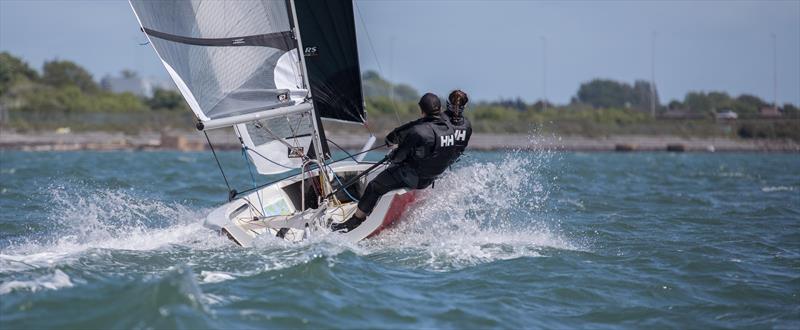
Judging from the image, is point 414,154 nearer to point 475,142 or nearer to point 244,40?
point 244,40

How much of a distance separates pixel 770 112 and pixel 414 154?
56672 millimetres

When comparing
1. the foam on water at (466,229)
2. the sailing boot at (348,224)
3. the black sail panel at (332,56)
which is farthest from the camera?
the black sail panel at (332,56)

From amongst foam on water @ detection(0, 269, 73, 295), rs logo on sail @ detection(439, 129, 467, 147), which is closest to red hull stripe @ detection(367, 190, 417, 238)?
rs logo on sail @ detection(439, 129, 467, 147)

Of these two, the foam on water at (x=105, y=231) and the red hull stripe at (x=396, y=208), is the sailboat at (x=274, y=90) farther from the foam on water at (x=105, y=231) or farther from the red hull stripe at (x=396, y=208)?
the foam on water at (x=105, y=231)

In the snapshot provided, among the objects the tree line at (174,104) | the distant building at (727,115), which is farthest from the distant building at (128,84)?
the distant building at (727,115)

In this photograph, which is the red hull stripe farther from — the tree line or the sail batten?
the tree line

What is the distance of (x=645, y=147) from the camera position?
54.2 meters

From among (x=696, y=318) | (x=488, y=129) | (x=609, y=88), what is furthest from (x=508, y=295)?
(x=609, y=88)

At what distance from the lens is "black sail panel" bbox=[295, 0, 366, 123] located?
11031mm

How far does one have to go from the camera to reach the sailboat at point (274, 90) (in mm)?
10305

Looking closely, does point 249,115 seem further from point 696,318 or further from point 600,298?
point 696,318

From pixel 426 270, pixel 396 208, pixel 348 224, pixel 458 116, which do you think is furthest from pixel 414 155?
pixel 426 270

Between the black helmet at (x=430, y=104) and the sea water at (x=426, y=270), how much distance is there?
33.1 inches

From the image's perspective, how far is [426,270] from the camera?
896 cm
